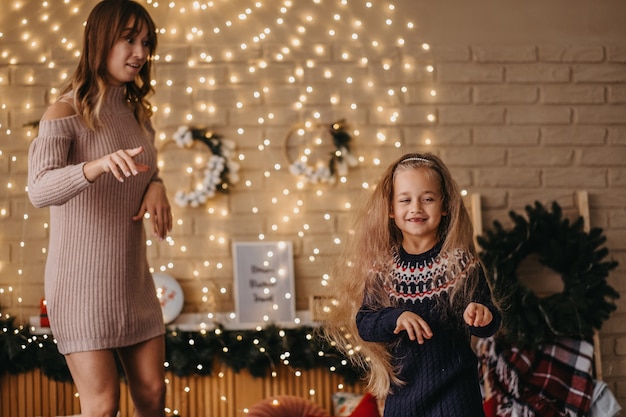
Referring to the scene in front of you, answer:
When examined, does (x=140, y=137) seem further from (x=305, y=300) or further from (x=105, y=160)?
(x=305, y=300)

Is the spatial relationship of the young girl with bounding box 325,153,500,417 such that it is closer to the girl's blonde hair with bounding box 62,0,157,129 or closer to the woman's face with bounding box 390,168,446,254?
the woman's face with bounding box 390,168,446,254

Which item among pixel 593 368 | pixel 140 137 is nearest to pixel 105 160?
pixel 140 137

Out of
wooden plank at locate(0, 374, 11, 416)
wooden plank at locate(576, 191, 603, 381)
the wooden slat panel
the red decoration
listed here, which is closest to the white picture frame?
the wooden slat panel

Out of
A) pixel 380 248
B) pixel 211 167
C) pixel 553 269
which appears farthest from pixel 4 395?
pixel 553 269

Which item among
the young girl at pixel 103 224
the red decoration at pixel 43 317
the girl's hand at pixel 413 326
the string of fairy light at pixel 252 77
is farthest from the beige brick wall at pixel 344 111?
the girl's hand at pixel 413 326

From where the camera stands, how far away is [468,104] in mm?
3273

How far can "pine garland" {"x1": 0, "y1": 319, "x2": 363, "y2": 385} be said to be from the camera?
2.99 m

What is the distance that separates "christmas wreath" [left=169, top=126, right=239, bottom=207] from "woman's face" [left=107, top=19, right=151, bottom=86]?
1.14m

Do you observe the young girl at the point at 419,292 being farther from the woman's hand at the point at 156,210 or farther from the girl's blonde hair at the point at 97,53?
the girl's blonde hair at the point at 97,53

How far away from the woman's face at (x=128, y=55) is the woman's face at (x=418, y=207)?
77 centimetres

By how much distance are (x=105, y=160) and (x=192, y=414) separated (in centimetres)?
172

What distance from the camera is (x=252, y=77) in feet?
10.6

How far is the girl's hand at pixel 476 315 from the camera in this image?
5.41ft

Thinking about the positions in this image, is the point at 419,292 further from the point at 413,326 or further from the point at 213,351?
the point at 213,351
